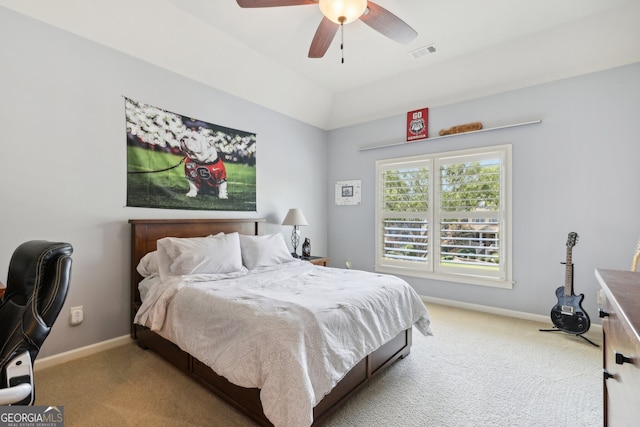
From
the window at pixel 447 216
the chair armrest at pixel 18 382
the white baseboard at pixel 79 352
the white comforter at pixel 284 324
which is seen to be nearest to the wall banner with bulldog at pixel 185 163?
the white comforter at pixel 284 324

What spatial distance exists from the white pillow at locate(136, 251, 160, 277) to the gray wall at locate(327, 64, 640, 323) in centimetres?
338

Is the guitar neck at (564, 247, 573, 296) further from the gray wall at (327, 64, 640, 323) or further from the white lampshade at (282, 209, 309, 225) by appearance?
the white lampshade at (282, 209, 309, 225)

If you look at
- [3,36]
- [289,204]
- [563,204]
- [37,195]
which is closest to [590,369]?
[563,204]

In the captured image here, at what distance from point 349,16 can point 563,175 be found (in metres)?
2.85

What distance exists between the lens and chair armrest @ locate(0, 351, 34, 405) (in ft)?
3.37

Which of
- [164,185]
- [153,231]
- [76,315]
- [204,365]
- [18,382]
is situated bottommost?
[204,365]

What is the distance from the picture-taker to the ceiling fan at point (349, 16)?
194 centimetres

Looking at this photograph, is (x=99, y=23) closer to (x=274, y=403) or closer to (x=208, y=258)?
(x=208, y=258)

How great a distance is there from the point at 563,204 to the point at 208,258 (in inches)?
145

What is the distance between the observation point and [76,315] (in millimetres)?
2486

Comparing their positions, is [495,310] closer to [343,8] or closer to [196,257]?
[196,257]

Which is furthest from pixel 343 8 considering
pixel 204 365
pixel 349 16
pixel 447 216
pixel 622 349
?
pixel 447 216

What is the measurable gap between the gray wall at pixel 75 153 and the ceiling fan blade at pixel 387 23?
2.08 metres

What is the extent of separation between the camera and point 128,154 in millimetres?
2779
